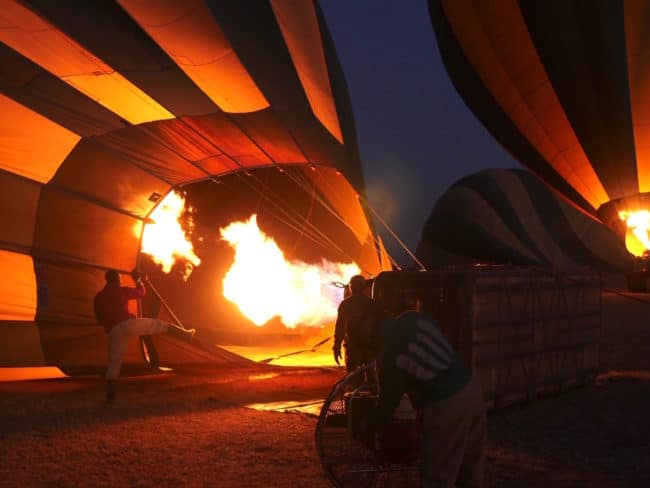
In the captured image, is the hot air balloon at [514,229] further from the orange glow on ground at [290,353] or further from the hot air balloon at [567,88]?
the orange glow on ground at [290,353]

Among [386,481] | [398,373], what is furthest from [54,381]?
[398,373]

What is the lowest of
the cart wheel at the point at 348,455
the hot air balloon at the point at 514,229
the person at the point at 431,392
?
the cart wheel at the point at 348,455

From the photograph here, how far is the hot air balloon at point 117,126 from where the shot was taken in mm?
8602

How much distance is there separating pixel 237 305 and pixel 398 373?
11.3m

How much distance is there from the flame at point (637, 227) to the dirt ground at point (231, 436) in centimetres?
985

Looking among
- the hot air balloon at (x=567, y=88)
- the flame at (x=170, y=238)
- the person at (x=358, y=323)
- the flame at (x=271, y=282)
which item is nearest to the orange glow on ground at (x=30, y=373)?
the flame at (x=170, y=238)

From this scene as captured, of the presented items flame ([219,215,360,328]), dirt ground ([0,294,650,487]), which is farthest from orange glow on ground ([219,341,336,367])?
dirt ground ([0,294,650,487])

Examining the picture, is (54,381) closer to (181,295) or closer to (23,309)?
(23,309)

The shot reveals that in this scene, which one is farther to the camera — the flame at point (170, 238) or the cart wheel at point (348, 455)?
the flame at point (170, 238)

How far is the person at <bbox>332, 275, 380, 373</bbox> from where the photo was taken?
7.12m

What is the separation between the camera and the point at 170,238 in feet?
44.8

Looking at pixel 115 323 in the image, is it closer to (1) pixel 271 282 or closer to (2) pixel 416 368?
(2) pixel 416 368

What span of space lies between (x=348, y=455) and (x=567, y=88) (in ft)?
46.9

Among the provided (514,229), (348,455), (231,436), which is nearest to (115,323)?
(231,436)
